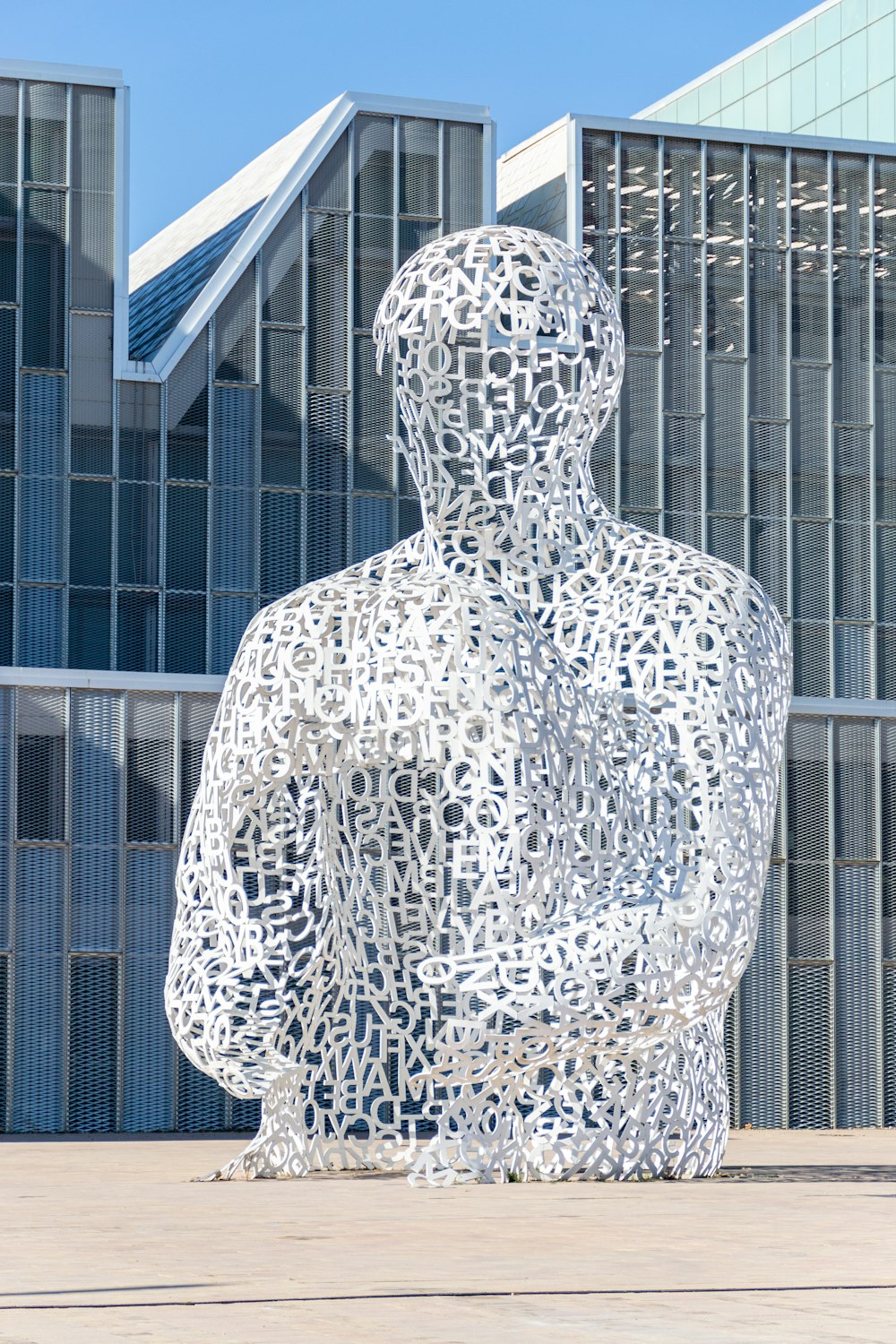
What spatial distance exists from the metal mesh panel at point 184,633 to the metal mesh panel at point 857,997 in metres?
6.82

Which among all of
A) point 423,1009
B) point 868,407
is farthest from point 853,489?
point 423,1009

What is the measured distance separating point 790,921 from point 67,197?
33.9 feet

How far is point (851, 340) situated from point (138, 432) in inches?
323

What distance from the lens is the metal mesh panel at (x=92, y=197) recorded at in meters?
23.1

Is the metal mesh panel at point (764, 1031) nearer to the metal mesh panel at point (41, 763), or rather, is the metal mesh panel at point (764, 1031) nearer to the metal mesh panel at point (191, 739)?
the metal mesh panel at point (191, 739)

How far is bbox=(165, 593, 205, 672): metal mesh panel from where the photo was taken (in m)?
23.1

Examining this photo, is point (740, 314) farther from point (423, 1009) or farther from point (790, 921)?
point (423, 1009)

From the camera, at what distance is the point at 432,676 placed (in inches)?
484

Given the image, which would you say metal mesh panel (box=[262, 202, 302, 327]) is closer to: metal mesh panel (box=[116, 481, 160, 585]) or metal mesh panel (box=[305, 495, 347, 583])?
metal mesh panel (box=[305, 495, 347, 583])

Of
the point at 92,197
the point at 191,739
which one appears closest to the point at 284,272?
the point at 92,197

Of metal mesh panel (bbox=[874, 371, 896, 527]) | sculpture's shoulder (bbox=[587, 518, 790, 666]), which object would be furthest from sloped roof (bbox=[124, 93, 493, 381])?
sculpture's shoulder (bbox=[587, 518, 790, 666])

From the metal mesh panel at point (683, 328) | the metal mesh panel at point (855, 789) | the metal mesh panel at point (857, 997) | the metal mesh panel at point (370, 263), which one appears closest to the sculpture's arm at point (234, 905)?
the metal mesh panel at point (857, 997)

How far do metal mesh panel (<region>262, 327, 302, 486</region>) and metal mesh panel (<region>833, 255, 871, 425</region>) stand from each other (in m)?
6.19

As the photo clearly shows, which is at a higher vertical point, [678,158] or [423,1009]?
[678,158]
